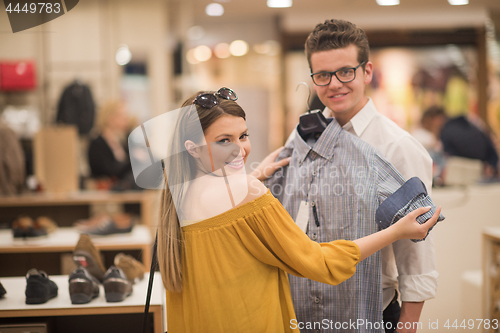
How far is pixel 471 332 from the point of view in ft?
8.39

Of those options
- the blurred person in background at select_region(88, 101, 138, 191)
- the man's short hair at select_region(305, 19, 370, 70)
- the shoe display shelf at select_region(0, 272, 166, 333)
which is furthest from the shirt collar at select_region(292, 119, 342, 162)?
the blurred person in background at select_region(88, 101, 138, 191)

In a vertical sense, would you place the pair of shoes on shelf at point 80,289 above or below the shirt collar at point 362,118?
below

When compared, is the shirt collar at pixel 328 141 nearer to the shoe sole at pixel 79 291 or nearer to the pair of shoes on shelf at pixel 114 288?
the pair of shoes on shelf at pixel 114 288

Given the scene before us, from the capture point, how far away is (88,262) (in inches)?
67.4

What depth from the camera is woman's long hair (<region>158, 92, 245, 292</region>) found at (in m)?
1.14

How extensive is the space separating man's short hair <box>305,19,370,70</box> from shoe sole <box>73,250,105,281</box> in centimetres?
123

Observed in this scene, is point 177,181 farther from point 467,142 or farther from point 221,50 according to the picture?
point 221,50

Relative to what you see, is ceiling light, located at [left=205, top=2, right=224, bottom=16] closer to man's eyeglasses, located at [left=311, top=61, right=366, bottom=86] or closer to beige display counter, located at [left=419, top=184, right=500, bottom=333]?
beige display counter, located at [left=419, top=184, right=500, bottom=333]

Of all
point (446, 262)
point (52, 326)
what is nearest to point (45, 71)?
point (52, 326)

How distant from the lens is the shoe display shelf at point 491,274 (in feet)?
7.94

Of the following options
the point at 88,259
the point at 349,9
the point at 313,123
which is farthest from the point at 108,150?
the point at 349,9

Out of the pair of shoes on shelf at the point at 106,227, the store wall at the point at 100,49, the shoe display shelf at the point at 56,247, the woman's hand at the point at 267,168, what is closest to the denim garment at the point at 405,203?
the woman's hand at the point at 267,168

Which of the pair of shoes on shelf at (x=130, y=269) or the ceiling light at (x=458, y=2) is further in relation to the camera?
the ceiling light at (x=458, y=2)

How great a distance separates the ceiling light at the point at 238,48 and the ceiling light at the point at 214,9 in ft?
2.09
